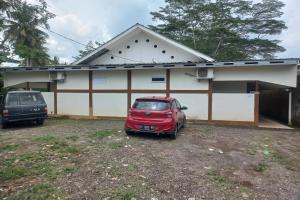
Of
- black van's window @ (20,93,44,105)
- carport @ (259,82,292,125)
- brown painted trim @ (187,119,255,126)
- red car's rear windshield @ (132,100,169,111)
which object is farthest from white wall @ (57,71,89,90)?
carport @ (259,82,292,125)


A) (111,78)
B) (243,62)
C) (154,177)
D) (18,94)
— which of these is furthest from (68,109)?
(154,177)

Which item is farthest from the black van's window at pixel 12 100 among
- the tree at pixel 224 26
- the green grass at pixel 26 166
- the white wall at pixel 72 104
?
the tree at pixel 224 26

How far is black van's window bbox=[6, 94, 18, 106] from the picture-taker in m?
11.1

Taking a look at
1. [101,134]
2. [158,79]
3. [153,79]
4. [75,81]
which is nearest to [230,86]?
[158,79]

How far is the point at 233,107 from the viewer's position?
1299cm

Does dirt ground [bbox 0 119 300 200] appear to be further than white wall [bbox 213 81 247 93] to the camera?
No

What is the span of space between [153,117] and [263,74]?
6.99 metres

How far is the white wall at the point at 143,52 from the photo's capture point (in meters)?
15.9

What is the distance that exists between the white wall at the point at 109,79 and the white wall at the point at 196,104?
134 inches

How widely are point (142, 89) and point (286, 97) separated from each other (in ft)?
28.5

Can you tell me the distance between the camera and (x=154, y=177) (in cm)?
524

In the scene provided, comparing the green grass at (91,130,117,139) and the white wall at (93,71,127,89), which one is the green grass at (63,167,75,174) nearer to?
the green grass at (91,130,117,139)

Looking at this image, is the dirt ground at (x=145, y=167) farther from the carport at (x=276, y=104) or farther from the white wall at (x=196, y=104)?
the carport at (x=276, y=104)

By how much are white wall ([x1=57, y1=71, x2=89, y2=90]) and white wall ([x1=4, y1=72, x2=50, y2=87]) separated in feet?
3.94
